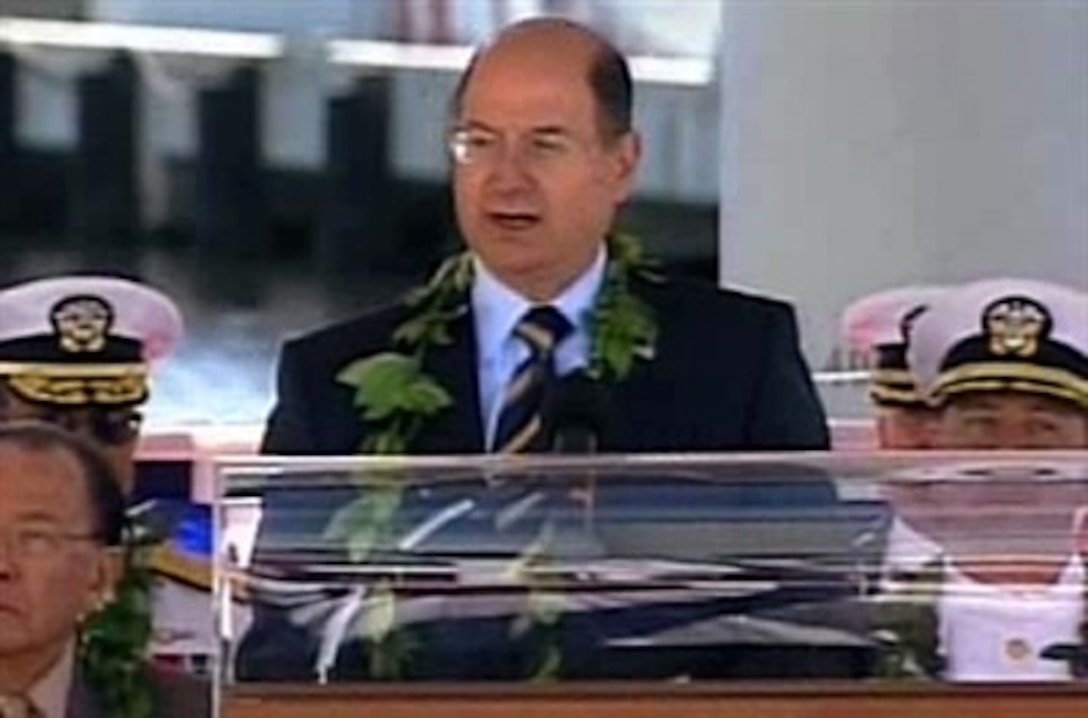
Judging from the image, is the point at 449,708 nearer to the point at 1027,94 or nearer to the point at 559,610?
the point at 559,610

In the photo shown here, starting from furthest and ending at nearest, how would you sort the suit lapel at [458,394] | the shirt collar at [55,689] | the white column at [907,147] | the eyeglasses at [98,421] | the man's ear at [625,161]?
the white column at [907,147], the eyeglasses at [98,421], the man's ear at [625,161], the suit lapel at [458,394], the shirt collar at [55,689]

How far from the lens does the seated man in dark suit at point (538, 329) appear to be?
166 centimetres

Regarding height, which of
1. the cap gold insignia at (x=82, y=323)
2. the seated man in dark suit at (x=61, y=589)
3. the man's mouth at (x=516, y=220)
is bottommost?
the seated man in dark suit at (x=61, y=589)

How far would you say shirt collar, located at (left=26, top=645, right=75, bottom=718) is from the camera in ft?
4.47

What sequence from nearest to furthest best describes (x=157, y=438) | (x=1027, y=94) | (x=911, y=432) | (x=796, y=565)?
(x=796, y=565) → (x=911, y=432) → (x=157, y=438) → (x=1027, y=94)

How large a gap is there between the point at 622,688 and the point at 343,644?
98mm

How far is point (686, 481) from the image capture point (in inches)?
46.0

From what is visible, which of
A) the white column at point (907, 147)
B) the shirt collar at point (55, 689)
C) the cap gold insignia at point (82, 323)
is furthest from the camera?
the white column at point (907, 147)

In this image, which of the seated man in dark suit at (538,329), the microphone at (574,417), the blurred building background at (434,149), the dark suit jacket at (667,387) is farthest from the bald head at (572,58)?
the blurred building background at (434,149)

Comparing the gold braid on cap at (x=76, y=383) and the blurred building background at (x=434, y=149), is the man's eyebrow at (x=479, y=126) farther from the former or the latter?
the blurred building background at (x=434, y=149)

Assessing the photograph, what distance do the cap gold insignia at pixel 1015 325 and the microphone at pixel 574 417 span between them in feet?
1.86

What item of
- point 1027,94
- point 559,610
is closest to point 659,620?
point 559,610

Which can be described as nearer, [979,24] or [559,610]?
[559,610]

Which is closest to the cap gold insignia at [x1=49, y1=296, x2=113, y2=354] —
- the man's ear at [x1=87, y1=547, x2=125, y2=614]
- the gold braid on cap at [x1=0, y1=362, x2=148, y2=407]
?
the gold braid on cap at [x1=0, y1=362, x2=148, y2=407]
